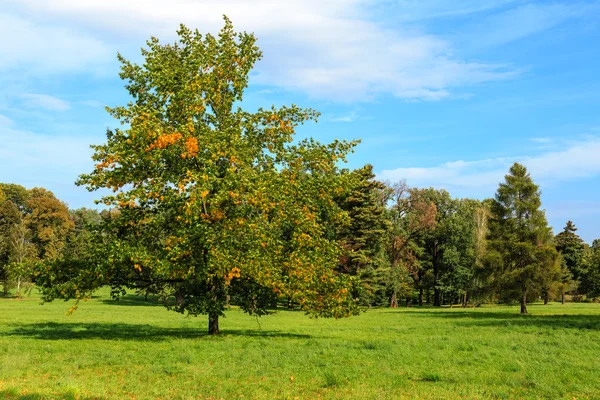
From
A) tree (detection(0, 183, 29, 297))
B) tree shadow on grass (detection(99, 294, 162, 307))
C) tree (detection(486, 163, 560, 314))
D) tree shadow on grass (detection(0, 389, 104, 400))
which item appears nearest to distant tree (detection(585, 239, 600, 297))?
tree (detection(486, 163, 560, 314))

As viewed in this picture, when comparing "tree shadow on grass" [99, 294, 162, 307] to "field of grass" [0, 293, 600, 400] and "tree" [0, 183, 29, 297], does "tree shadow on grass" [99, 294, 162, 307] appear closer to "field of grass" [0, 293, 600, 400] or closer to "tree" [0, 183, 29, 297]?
"tree" [0, 183, 29, 297]

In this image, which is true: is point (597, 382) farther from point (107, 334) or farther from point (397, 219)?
point (397, 219)

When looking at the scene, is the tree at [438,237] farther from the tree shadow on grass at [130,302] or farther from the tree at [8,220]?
the tree at [8,220]

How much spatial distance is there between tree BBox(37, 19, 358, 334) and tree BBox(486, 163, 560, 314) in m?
32.0

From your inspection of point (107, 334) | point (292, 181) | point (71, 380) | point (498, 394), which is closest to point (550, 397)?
point (498, 394)

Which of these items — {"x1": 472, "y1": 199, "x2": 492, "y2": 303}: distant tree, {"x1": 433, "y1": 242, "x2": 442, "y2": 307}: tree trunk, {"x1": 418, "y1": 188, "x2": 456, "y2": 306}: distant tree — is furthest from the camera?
{"x1": 433, "y1": 242, "x2": 442, "y2": 307}: tree trunk

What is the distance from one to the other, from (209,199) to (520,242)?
3978cm

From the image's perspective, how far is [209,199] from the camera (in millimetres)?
19891

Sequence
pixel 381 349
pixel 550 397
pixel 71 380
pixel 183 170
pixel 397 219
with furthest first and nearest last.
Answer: pixel 397 219 → pixel 183 170 → pixel 381 349 → pixel 71 380 → pixel 550 397

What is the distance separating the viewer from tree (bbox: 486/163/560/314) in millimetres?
49656

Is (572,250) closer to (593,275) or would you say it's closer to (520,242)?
(593,275)

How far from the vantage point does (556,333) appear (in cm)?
2525

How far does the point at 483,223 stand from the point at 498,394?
232ft

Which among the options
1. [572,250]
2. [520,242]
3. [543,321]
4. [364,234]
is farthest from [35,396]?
[572,250]
